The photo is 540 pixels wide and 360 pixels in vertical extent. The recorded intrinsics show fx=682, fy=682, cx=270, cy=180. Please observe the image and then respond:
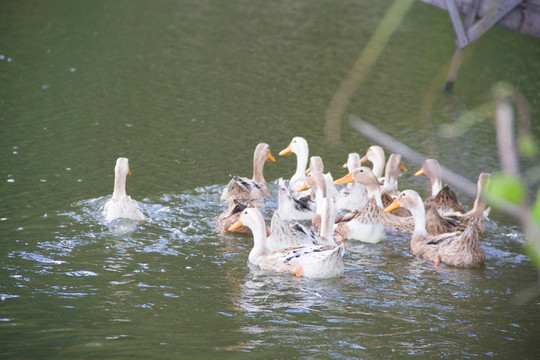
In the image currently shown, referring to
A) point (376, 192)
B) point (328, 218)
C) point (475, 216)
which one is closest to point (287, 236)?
point (328, 218)

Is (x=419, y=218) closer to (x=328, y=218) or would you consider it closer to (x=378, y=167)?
(x=328, y=218)

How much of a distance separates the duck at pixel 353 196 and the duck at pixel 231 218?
6.24 feet

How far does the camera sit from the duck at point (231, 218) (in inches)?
334

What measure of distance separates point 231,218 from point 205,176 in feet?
7.12

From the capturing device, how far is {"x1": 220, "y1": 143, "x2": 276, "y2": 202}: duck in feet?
30.6

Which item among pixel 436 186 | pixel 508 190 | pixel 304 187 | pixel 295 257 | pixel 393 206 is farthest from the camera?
pixel 436 186

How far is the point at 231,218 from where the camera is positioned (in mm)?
8508

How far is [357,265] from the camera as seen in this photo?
7711 millimetres

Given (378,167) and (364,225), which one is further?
(378,167)

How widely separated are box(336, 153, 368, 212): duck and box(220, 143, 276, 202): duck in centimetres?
110

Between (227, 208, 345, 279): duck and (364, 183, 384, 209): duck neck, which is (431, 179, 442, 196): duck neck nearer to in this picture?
(364, 183, 384, 209): duck neck

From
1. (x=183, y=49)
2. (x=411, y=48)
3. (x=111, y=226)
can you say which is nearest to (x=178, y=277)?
(x=111, y=226)

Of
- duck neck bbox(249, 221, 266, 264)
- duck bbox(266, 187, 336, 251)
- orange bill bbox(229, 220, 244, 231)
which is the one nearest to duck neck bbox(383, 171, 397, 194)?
duck bbox(266, 187, 336, 251)

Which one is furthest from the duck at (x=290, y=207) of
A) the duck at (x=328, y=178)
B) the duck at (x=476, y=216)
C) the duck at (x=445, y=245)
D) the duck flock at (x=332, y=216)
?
the duck at (x=476, y=216)
